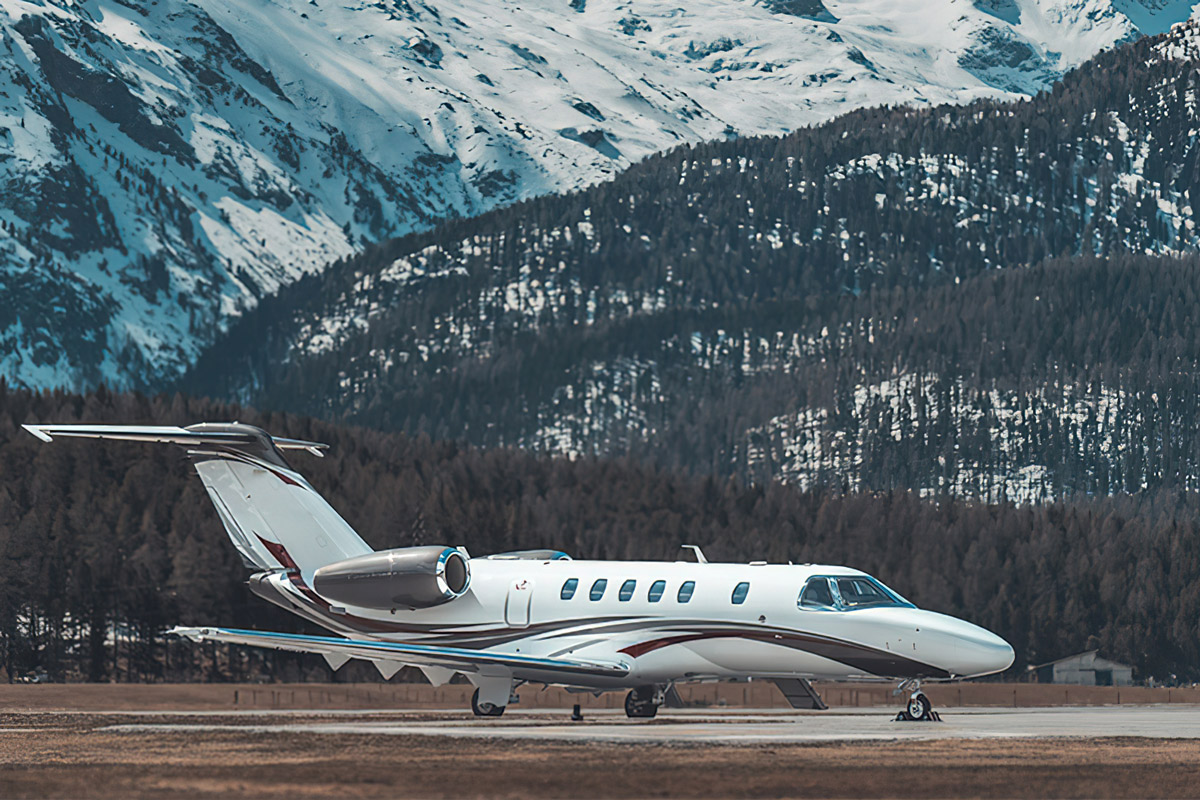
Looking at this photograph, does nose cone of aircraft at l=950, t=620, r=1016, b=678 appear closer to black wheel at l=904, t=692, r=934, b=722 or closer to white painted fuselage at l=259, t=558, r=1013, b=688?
white painted fuselage at l=259, t=558, r=1013, b=688

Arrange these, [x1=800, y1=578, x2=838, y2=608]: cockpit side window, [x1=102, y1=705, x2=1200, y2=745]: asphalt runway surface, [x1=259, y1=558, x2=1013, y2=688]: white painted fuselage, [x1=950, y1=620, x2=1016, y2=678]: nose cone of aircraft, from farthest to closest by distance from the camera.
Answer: [x1=800, y1=578, x2=838, y2=608]: cockpit side window, [x1=259, y1=558, x2=1013, y2=688]: white painted fuselage, [x1=950, y1=620, x2=1016, y2=678]: nose cone of aircraft, [x1=102, y1=705, x2=1200, y2=745]: asphalt runway surface

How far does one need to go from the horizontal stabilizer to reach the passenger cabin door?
6.72 meters

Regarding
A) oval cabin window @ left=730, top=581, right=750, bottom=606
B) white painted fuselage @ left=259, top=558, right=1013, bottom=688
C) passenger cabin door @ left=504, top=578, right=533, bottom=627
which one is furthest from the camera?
passenger cabin door @ left=504, top=578, right=533, bottom=627

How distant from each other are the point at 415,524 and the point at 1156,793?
119m

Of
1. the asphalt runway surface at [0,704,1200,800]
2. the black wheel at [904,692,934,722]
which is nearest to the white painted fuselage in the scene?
the asphalt runway surface at [0,704,1200,800]

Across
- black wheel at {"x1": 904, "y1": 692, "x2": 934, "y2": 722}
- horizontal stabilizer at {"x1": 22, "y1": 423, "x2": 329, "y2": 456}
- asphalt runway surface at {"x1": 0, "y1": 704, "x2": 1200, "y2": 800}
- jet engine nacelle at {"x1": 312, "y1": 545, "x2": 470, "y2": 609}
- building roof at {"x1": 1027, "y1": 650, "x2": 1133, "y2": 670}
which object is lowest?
asphalt runway surface at {"x1": 0, "y1": 704, "x2": 1200, "y2": 800}

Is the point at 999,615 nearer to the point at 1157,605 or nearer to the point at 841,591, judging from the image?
the point at 1157,605

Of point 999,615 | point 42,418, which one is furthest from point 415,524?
point 999,615

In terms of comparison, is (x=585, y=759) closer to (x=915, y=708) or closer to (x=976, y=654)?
(x=976, y=654)

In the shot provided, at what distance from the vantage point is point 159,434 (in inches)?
2035

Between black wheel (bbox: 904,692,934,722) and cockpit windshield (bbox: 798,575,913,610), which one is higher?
cockpit windshield (bbox: 798,575,913,610)

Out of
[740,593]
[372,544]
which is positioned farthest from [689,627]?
[372,544]

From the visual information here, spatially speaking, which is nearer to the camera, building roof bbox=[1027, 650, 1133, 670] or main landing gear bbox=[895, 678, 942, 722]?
main landing gear bbox=[895, 678, 942, 722]

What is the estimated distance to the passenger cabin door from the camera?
52.6m
